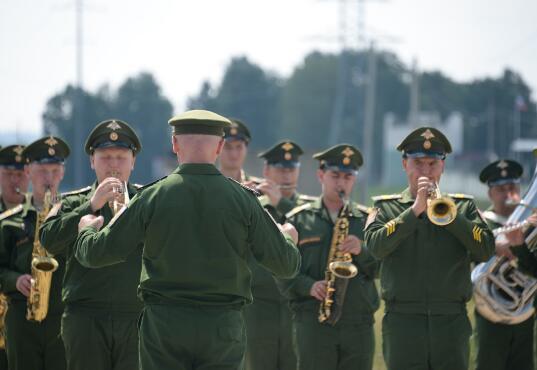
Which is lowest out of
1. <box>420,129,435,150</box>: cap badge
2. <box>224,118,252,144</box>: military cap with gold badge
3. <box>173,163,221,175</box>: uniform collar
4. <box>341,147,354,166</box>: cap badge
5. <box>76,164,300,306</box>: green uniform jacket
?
<box>76,164,300,306</box>: green uniform jacket

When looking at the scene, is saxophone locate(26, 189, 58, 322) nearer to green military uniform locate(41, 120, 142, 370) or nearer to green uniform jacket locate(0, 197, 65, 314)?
green uniform jacket locate(0, 197, 65, 314)

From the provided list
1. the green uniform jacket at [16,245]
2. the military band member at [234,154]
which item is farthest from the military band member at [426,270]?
the green uniform jacket at [16,245]

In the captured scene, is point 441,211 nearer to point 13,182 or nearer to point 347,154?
point 347,154

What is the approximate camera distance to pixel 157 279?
20.0 feet

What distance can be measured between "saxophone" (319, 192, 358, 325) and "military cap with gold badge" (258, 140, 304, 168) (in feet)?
7.27

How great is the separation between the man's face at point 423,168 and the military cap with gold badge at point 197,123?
2.44m

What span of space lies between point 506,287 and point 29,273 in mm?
4338

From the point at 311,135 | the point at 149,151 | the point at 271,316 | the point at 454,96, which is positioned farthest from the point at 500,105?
the point at 271,316

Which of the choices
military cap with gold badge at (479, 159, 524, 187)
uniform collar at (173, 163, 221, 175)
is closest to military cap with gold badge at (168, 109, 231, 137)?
uniform collar at (173, 163, 221, 175)

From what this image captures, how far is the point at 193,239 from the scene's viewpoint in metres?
6.06

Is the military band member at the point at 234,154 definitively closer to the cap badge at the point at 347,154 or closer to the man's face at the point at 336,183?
the man's face at the point at 336,183

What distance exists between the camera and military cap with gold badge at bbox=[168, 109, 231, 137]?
6168 millimetres

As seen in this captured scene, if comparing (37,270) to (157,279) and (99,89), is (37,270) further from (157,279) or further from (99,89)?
(99,89)

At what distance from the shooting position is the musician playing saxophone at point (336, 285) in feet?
28.4
